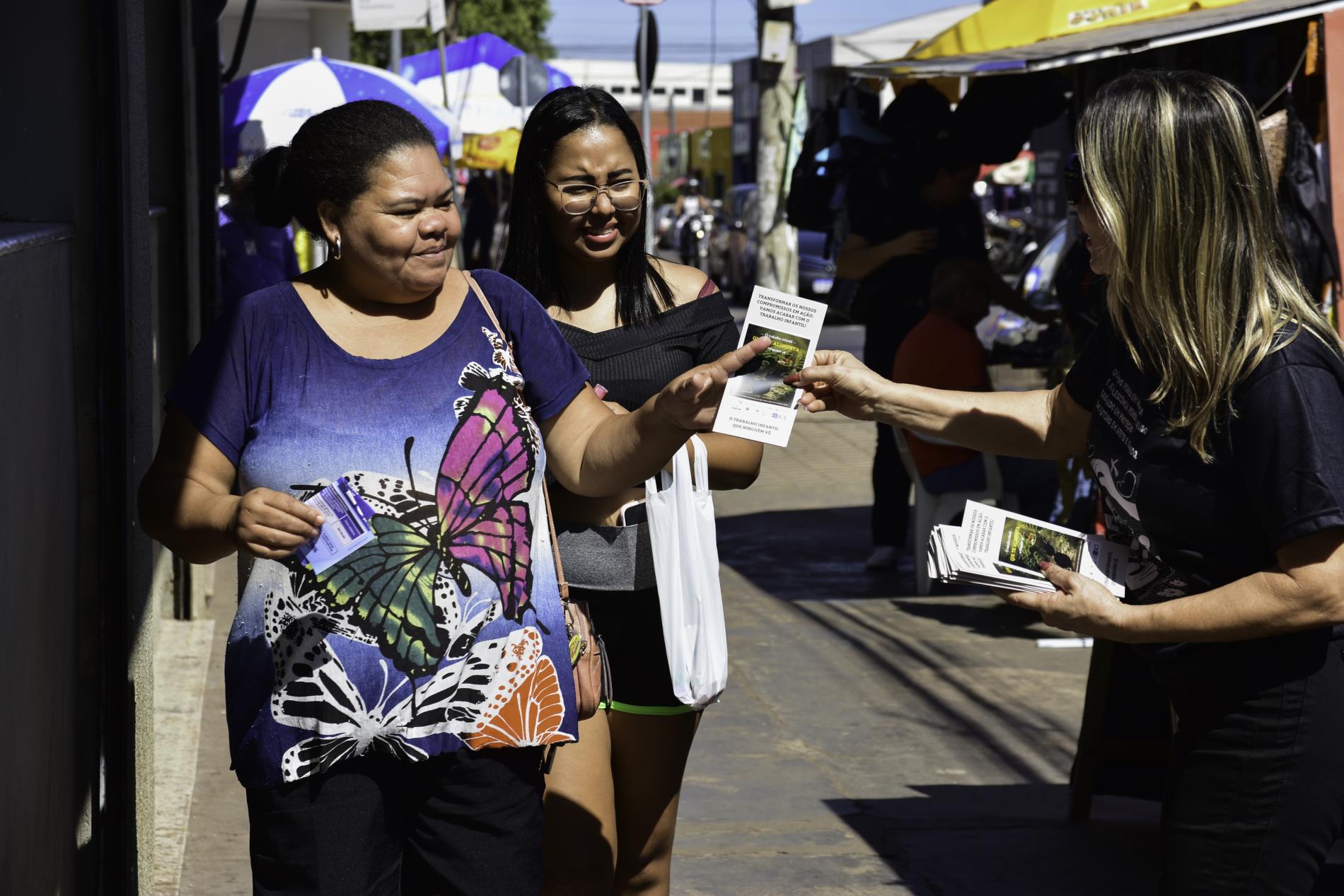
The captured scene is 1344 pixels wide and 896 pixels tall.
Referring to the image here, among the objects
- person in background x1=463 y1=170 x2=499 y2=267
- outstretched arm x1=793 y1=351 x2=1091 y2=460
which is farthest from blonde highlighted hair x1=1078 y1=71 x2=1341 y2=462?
person in background x1=463 y1=170 x2=499 y2=267

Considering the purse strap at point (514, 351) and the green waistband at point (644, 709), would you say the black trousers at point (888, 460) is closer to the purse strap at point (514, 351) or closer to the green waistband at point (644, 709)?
the green waistband at point (644, 709)

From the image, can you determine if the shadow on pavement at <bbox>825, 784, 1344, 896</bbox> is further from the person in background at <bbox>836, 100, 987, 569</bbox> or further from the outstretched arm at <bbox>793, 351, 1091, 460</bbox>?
the person in background at <bbox>836, 100, 987, 569</bbox>

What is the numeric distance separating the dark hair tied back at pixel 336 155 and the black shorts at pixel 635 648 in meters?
0.93

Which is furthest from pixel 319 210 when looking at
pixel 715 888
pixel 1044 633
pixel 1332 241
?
pixel 1044 633

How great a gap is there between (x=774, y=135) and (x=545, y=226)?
12.1 metres

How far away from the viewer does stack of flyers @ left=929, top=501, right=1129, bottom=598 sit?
2861mm

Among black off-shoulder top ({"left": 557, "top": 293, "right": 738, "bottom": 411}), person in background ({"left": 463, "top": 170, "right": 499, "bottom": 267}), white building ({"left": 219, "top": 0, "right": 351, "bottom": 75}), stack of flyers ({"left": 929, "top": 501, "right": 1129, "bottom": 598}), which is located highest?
white building ({"left": 219, "top": 0, "right": 351, "bottom": 75})

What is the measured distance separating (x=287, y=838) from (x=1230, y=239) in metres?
1.81

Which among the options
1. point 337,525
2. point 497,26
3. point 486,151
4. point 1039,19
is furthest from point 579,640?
point 497,26

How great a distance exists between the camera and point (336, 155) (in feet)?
8.95

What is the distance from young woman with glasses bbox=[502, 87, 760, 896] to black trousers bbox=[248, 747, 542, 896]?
37cm

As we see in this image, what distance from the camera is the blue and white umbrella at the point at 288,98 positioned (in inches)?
429

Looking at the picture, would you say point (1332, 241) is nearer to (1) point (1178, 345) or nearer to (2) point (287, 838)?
(1) point (1178, 345)

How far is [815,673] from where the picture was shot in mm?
6691
